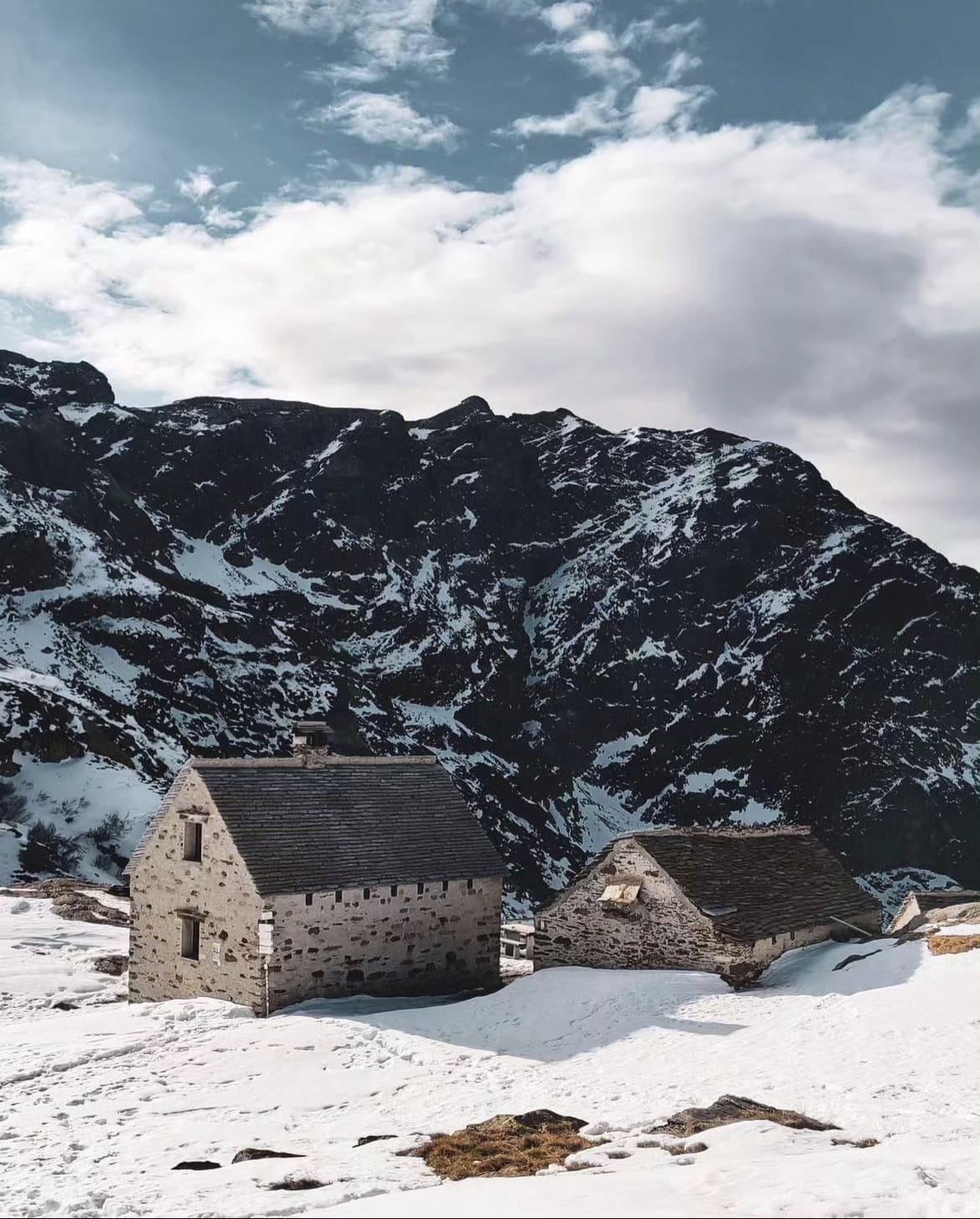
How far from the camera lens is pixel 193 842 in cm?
2764

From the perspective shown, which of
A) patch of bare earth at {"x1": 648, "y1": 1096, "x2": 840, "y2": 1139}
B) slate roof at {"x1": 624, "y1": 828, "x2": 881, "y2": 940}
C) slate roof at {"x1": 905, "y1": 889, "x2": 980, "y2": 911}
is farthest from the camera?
slate roof at {"x1": 905, "y1": 889, "x2": 980, "y2": 911}

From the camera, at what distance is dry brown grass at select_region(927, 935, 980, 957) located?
935 inches

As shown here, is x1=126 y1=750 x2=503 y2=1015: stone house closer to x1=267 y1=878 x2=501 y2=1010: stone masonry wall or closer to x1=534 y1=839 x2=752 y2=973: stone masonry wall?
x1=267 y1=878 x2=501 y2=1010: stone masonry wall

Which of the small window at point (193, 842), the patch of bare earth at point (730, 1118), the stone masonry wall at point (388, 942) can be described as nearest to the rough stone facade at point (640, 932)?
the stone masonry wall at point (388, 942)

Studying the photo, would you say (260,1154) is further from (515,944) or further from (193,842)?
(515,944)

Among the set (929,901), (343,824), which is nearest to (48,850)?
(343,824)

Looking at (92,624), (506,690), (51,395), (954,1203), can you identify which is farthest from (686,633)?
(954,1203)

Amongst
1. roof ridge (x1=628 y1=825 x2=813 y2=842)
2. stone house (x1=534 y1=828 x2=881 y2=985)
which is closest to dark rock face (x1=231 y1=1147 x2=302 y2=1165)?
stone house (x1=534 y1=828 x2=881 y2=985)

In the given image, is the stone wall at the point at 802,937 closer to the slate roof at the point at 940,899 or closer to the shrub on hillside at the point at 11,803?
the slate roof at the point at 940,899

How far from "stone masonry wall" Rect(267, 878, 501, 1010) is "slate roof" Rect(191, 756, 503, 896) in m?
0.45

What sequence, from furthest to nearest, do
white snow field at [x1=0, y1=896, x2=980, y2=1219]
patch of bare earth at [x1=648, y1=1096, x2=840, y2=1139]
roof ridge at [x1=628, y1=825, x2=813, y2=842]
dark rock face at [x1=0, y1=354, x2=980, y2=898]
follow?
dark rock face at [x1=0, y1=354, x2=980, y2=898] → roof ridge at [x1=628, y1=825, x2=813, y2=842] → patch of bare earth at [x1=648, y1=1096, x2=840, y2=1139] → white snow field at [x1=0, y1=896, x2=980, y2=1219]

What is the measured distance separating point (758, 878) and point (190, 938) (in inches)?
607

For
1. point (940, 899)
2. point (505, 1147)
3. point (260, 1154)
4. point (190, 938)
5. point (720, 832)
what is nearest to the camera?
point (505, 1147)

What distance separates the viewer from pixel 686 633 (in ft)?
645
